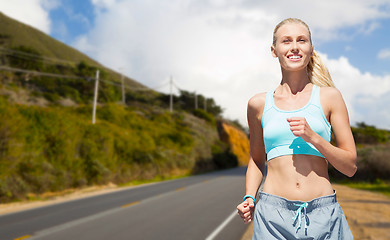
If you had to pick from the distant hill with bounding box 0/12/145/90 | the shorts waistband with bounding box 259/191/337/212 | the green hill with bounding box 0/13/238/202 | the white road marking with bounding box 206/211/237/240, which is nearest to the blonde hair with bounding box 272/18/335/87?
the shorts waistband with bounding box 259/191/337/212

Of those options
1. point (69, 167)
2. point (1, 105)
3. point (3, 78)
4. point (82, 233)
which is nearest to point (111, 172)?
point (69, 167)

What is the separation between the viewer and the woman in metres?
1.91

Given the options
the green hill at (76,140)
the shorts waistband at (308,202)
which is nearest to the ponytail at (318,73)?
the shorts waistband at (308,202)

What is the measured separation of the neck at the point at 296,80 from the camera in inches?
83.0

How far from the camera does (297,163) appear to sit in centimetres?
196

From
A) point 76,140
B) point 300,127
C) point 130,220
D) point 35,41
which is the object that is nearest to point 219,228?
point 130,220

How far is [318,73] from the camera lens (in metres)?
2.16

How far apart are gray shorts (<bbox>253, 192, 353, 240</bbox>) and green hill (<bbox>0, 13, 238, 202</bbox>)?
15214 millimetres

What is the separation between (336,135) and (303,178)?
10.5 inches

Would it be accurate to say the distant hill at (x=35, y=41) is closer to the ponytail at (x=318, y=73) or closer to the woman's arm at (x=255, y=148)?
the woman's arm at (x=255, y=148)

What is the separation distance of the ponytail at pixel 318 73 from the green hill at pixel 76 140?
50.2ft

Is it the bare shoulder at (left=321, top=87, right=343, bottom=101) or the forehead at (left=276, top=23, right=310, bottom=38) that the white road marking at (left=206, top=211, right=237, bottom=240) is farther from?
the forehead at (left=276, top=23, right=310, bottom=38)

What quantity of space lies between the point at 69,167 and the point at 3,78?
28.5 m

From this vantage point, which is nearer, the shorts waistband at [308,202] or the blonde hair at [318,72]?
the shorts waistband at [308,202]
